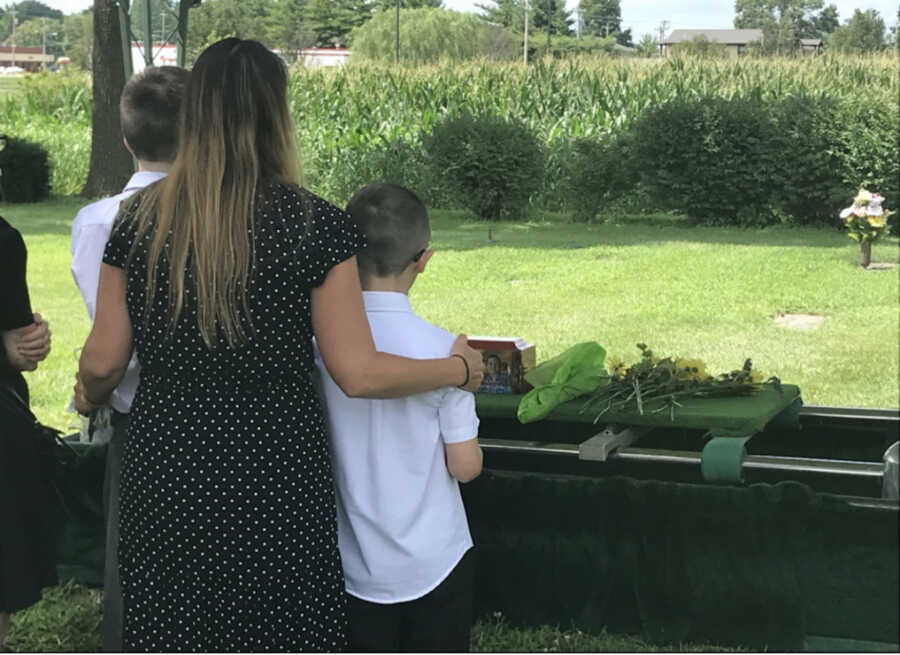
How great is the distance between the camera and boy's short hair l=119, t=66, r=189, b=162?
2.49 m

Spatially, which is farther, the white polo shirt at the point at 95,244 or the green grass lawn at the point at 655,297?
the green grass lawn at the point at 655,297

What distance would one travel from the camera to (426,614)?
2332 mm

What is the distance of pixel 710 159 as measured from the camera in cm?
1430

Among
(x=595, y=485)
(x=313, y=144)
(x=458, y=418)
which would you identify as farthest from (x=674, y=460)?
(x=313, y=144)

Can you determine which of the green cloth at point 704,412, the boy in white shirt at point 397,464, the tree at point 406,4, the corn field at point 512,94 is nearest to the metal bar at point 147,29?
the green cloth at point 704,412

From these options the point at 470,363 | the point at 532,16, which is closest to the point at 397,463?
the point at 470,363

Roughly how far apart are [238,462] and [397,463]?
33 cm

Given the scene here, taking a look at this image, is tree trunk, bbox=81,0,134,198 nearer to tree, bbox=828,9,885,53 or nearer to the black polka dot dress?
tree, bbox=828,9,885,53

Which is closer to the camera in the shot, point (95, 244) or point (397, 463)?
point (397, 463)

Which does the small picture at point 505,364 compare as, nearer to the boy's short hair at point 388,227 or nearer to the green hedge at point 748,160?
the boy's short hair at point 388,227

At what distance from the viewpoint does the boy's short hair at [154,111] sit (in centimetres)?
249

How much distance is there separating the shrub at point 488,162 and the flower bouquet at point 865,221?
15.9 feet

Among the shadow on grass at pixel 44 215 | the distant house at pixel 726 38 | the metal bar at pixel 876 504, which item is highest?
the distant house at pixel 726 38

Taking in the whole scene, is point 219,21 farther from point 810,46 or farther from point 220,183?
point 220,183
